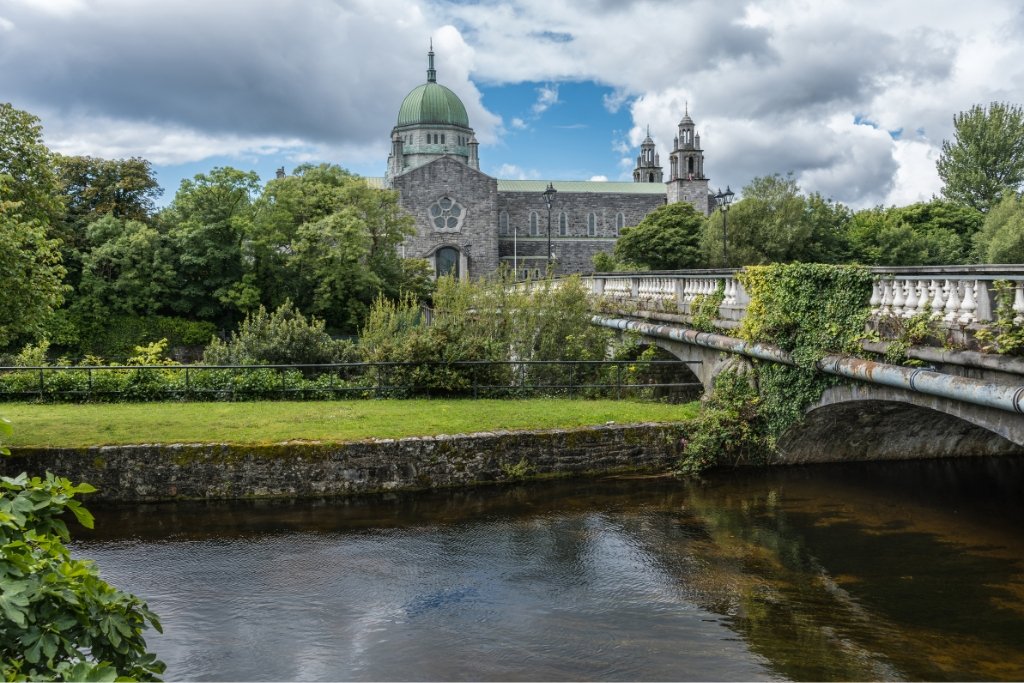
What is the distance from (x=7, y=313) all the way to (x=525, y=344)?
1126cm

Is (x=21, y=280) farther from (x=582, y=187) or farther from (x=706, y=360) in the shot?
(x=582, y=187)

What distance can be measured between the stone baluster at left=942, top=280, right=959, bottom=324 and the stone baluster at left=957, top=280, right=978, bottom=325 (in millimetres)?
88

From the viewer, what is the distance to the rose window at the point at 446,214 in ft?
233

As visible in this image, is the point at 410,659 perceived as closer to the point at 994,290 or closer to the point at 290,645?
the point at 290,645

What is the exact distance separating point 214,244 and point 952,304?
4133 cm

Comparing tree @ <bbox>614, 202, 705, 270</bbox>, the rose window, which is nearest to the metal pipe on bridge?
tree @ <bbox>614, 202, 705, 270</bbox>

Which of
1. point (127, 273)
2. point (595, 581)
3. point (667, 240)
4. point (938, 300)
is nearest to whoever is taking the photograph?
point (595, 581)

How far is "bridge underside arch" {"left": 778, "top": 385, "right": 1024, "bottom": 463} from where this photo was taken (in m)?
14.0

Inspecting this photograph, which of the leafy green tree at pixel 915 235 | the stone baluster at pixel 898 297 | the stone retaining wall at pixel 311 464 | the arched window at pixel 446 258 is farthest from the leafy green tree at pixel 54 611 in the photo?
the arched window at pixel 446 258

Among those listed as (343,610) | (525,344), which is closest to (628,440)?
(525,344)

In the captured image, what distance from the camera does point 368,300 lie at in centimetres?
4669

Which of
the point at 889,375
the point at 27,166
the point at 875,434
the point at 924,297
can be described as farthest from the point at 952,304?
the point at 27,166

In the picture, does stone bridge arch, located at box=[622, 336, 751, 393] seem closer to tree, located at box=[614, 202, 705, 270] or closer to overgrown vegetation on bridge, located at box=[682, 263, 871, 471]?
overgrown vegetation on bridge, located at box=[682, 263, 871, 471]

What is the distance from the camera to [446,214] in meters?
71.5
